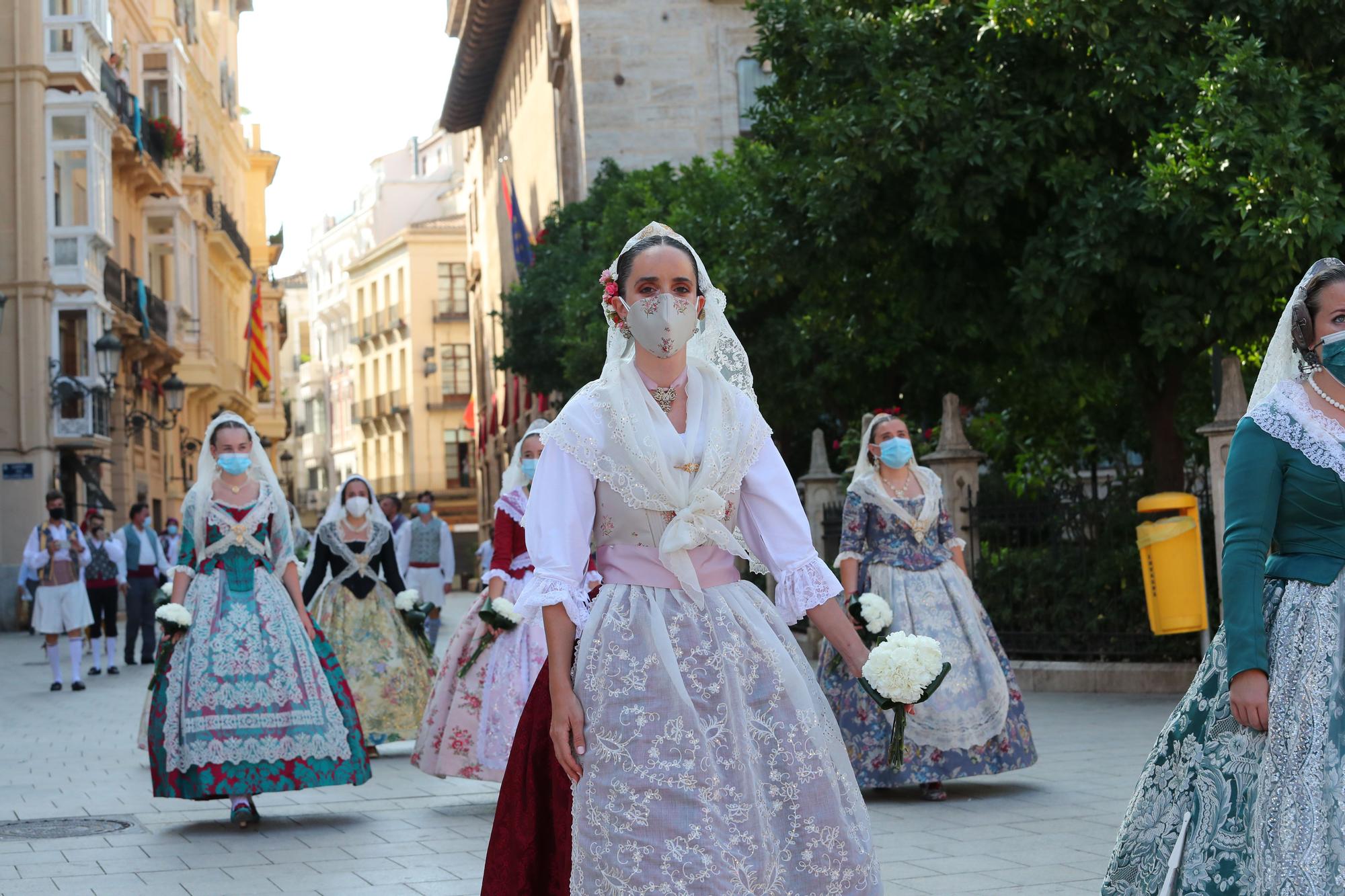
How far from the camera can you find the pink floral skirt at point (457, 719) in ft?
33.6

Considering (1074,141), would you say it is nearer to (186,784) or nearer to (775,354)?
(186,784)

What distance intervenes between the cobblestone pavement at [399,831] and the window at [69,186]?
77.3 ft

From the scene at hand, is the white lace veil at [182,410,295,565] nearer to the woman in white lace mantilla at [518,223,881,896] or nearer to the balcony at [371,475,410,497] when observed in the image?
the woman in white lace mantilla at [518,223,881,896]

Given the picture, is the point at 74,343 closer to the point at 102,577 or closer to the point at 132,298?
the point at 132,298

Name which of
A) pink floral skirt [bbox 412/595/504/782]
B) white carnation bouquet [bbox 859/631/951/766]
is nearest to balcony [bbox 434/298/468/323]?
pink floral skirt [bbox 412/595/504/782]

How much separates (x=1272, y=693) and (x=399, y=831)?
557 cm

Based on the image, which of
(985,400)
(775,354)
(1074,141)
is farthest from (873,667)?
(985,400)

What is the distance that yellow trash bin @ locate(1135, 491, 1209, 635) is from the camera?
45.3ft

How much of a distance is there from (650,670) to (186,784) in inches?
220

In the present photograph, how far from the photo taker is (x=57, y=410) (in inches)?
1351

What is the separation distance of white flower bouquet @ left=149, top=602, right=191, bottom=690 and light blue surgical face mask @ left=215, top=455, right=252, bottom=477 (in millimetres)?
761

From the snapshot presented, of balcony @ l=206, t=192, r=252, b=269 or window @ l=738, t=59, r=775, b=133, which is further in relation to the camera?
balcony @ l=206, t=192, r=252, b=269

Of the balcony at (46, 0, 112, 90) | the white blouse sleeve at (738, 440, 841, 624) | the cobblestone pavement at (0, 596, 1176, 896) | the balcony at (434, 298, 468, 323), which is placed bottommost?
the cobblestone pavement at (0, 596, 1176, 896)

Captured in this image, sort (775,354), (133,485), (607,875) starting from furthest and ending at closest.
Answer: (133,485) < (775,354) < (607,875)
